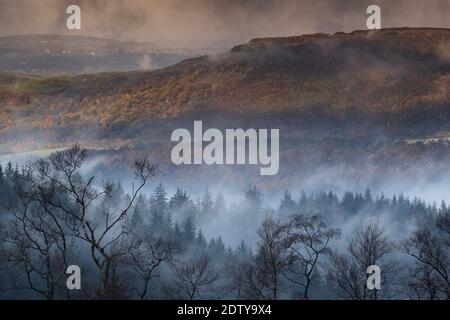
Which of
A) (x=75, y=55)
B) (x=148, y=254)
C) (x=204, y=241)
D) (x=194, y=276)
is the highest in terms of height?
(x=75, y=55)

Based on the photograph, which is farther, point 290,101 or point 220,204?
point 290,101

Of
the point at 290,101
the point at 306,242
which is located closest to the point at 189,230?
the point at 306,242

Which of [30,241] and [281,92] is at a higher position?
[281,92]

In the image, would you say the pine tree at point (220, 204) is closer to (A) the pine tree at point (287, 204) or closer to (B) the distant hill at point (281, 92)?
(A) the pine tree at point (287, 204)

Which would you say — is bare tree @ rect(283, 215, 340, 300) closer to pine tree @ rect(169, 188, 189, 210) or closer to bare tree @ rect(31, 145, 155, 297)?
pine tree @ rect(169, 188, 189, 210)

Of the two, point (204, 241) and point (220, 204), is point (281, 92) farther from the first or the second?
point (204, 241)

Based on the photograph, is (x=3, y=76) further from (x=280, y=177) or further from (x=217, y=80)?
(x=280, y=177)

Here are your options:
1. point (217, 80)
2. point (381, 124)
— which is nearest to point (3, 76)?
point (217, 80)
